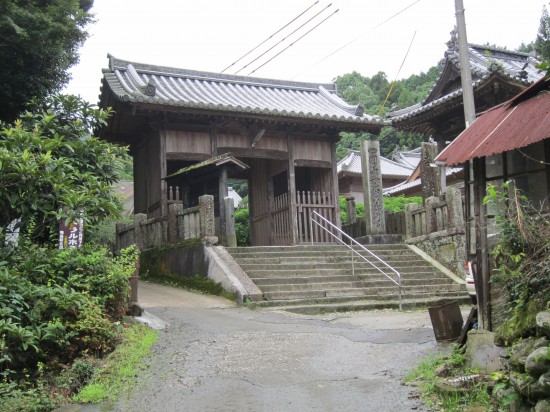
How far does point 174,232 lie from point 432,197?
23.0 feet

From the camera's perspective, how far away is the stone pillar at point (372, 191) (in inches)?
665

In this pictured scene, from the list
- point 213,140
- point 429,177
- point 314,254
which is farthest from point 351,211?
point 213,140

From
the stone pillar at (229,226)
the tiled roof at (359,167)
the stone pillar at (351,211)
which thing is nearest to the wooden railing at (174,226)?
the stone pillar at (229,226)

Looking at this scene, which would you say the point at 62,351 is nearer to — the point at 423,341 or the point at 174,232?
the point at 423,341

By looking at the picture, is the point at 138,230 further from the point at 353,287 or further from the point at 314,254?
the point at 353,287

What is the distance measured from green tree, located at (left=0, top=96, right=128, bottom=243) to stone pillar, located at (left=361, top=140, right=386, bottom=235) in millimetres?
8778

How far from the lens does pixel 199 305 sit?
1152 cm

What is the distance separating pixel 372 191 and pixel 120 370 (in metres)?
11.7

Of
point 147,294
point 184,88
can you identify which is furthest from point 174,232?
point 184,88

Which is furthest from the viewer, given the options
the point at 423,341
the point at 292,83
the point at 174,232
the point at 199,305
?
the point at 292,83

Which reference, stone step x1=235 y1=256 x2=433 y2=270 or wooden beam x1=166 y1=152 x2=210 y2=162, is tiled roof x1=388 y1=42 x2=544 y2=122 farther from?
wooden beam x1=166 y1=152 x2=210 y2=162

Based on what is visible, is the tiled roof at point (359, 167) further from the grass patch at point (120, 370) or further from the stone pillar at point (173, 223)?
the grass patch at point (120, 370)

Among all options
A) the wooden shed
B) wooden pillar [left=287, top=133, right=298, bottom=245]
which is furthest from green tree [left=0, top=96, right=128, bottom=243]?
wooden pillar [left=287, top=133, right=298, bottom=245]

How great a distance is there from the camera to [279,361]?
7.22m
